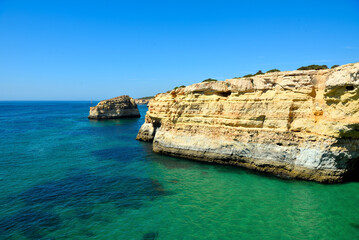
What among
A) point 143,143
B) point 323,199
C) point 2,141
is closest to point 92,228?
point 323,199

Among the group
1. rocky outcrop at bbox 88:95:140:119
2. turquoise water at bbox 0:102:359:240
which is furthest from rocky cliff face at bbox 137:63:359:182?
rocky outcrop at bbox 88:95:140:119

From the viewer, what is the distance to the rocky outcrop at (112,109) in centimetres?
6850

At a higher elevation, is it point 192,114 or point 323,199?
point 192,114

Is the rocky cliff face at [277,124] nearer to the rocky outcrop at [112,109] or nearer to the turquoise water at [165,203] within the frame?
the turquoise water at [165,203]

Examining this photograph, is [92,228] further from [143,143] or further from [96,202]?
[143,143]

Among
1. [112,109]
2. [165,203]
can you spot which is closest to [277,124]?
[165,203]

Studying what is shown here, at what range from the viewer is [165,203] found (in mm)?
14523

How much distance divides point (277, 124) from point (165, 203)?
12208 millimetres

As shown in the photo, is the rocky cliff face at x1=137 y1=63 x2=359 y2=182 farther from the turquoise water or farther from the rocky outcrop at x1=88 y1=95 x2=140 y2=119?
the rocky outcrop at x1=88 y1=95 x2=140 y2=119

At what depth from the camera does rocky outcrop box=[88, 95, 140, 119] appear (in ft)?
225

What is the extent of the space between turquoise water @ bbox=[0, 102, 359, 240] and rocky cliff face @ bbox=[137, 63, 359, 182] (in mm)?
1557

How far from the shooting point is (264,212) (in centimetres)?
1326

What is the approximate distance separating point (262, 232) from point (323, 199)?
21.3 ft

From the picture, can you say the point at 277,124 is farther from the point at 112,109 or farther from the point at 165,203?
the point at 112,109
